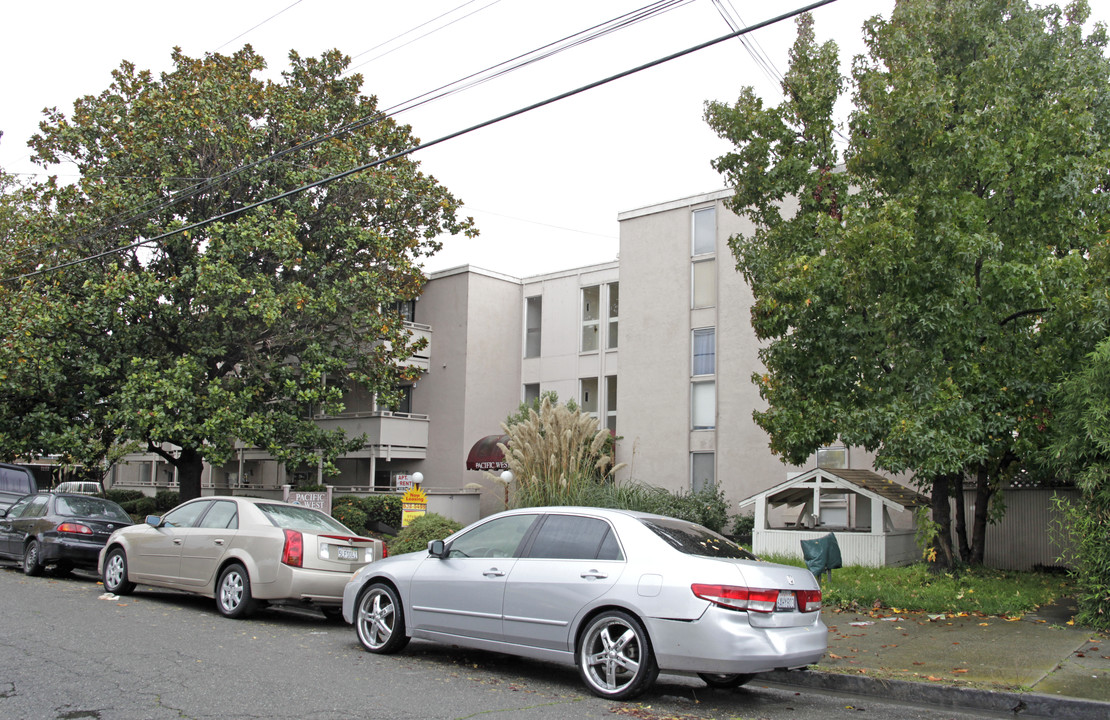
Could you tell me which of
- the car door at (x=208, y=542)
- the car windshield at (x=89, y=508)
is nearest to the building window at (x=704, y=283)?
the car windshield at (x=89, y=508)

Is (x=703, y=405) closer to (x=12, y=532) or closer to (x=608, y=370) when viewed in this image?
(x=608, y=370)

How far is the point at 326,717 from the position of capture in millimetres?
5766

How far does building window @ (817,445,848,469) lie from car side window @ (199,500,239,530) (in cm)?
1395

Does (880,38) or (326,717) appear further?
(880,38)

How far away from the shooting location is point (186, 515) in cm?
1152

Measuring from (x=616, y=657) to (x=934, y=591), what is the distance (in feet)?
22.8

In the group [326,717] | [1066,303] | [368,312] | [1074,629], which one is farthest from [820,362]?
[368,312]

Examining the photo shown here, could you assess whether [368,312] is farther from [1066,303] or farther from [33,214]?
[1066,303]

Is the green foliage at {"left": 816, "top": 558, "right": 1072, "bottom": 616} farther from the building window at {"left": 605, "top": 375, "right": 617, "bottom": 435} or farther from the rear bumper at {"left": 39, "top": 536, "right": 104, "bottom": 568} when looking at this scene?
the building window at {"left": 605, "top": 375, "right": 617, "bottom": 435}

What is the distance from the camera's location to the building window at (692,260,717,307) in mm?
23969

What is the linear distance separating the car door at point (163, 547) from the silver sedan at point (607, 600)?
4.00m

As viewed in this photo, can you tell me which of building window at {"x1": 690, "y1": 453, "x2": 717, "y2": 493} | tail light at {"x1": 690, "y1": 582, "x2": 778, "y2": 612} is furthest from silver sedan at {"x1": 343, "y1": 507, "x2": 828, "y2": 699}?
building window at {"x1": 690, "y1": 453, "x2": 717, "y2": 493}

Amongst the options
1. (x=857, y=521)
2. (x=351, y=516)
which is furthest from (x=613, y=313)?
(x=857, y=521)

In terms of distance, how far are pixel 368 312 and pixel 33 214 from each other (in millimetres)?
8214
